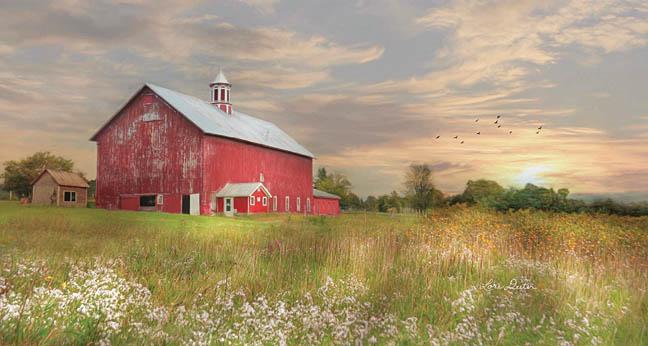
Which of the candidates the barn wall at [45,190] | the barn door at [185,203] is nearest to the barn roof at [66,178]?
the barn wall at [45,190]

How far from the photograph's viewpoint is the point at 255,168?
1580 inches

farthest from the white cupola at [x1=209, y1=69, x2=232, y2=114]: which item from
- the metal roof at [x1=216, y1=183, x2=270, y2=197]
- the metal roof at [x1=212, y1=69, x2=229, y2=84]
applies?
the metal roof at [x1=216, y1=183, x2=270, y2=197]

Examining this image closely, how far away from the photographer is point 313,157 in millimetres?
49438

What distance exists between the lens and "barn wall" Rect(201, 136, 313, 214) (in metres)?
36.0

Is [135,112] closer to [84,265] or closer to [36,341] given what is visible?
[84,265]

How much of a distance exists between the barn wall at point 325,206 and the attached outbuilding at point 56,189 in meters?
21.1

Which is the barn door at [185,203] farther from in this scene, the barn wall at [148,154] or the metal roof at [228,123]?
the metal roof at [228,123]

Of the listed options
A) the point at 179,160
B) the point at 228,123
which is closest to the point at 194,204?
the point at 179,160

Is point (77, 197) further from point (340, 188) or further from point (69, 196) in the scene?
point (340, 188)

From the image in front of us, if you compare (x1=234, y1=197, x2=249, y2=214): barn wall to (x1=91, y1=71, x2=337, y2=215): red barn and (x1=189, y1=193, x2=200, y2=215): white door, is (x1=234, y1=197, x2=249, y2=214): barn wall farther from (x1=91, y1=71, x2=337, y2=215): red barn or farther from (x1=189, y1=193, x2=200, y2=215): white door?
(x1=189, y1=193, x2=200, y2=215): white door

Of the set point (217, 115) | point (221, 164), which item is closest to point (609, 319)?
point (221, 164)

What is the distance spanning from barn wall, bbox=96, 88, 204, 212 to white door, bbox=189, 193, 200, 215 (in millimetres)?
407

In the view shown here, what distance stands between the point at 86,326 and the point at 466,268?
656 centimetres

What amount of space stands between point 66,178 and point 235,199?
17.8 m
